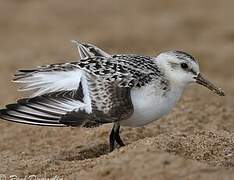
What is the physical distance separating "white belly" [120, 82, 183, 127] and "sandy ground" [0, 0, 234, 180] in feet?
0.60

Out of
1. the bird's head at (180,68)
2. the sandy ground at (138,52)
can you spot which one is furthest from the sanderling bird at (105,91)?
the sandy ground at (138,52)

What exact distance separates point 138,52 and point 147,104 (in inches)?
212

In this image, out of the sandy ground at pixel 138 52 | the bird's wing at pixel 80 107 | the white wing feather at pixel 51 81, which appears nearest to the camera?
the sandy ground at pixel 138 52

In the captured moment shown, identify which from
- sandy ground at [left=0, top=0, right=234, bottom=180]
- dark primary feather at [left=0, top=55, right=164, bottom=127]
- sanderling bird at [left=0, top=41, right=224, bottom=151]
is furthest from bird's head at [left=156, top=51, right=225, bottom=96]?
sandy ground at [left=0, top=0, right=234, bottom=180]

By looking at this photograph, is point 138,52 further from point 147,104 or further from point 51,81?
point 147,104

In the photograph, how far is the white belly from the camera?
5688mm

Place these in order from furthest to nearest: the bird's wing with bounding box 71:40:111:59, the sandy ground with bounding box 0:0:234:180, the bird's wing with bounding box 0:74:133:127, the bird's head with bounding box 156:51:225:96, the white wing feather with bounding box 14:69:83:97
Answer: the bird's wing with bounding box 71:40:111:59, the bird's head with bounding box 156:51:225:96, the white wing feather with bounding box 14:69:83:97, the bird's wing with bounding box 0:74:133:127, the sandy ground with bounding box 0:0:234:180

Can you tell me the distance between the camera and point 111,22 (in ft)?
40.2

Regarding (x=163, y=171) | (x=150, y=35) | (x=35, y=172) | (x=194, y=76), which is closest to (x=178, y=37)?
(x=150, y=35)

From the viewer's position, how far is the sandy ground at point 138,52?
15.9 ft

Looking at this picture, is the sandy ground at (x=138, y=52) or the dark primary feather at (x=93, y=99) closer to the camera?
the sandy ground at (x=138, y=52)

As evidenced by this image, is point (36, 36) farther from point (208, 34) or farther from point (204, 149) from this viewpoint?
point (204, 149)

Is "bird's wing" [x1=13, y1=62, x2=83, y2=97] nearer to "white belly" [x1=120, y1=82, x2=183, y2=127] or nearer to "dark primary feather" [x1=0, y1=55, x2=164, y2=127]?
"dark primary feather" [x1=0, y1=55, x2=164, y2=127]

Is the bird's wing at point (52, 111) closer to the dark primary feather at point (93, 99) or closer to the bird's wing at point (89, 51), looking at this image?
the dark primary feather at point (93, 99)
